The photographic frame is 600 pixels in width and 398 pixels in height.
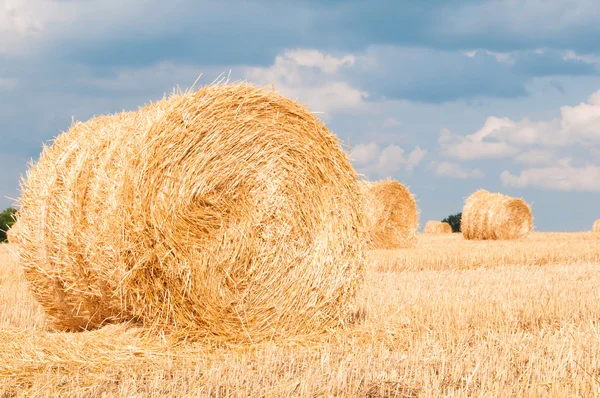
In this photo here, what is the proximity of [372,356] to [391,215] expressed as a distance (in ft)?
36.4

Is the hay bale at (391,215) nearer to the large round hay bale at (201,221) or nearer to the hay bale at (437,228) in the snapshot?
the large round hay bale at (201,221)

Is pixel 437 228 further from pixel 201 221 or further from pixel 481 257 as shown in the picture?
pixel 201 221

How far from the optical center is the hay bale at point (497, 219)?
20.1m

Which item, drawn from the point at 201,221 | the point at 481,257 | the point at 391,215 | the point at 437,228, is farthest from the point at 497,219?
the point at 201,221

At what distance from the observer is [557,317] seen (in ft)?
22.9

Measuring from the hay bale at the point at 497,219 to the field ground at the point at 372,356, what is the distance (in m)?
12.3

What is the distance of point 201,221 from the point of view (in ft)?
18.4

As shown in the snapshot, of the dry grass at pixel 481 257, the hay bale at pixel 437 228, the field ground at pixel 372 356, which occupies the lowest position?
the field ground at pixel 372 356

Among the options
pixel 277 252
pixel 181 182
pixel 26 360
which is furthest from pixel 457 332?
pixel 26 360

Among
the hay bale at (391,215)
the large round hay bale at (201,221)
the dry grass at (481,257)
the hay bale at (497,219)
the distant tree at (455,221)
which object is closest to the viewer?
the large round hay bale at (201,221)

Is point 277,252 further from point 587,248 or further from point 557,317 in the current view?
point 587,248

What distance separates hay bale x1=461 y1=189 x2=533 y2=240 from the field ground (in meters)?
12.3

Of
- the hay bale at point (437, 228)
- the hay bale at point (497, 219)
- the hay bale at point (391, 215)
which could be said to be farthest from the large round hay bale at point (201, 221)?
the hay bale at point (437, 228)

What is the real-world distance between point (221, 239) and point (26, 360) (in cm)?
181
